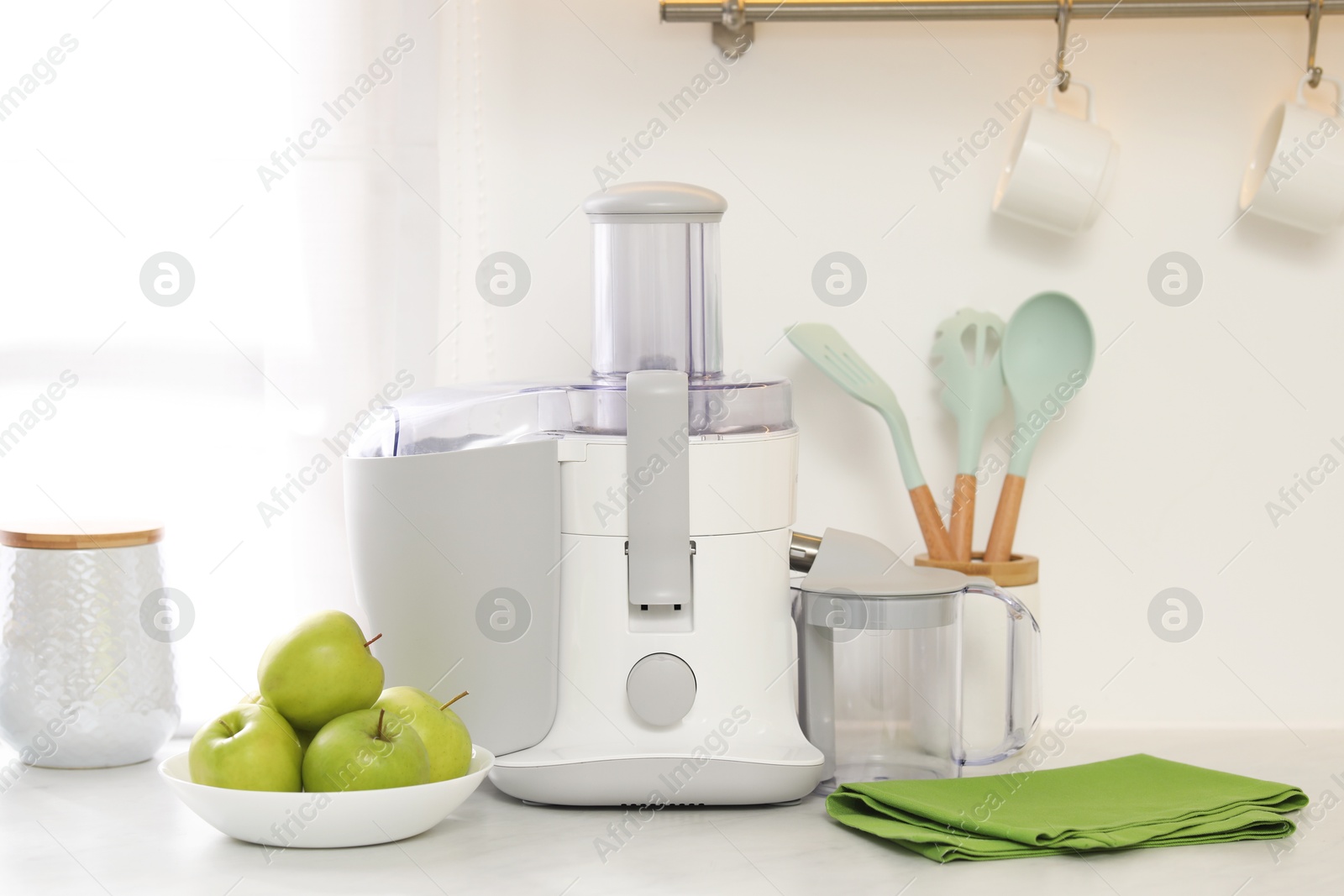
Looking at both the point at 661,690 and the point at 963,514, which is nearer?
the point at 661,690

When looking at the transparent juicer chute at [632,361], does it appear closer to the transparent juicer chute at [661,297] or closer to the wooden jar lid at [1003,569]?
the transparent juicer chute at [661,297]

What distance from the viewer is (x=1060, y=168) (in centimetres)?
114

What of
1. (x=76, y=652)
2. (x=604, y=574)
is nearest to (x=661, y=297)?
(x=604, y=574)

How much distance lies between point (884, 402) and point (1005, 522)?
151 millimetres

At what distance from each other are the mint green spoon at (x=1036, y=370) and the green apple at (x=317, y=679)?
566 mm

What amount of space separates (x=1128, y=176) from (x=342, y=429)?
751 mm

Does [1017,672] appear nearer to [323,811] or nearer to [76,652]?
[323,811]

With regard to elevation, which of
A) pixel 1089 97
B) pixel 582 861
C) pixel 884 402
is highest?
pixel 1089 97

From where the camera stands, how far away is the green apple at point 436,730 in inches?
34.0

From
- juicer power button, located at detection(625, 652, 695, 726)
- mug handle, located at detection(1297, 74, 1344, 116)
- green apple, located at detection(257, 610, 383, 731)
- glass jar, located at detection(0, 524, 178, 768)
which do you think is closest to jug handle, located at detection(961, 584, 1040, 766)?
juicer power button, located at detection(625, 652, 695, 726)

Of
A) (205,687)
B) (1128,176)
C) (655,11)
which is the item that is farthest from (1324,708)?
(205,687)

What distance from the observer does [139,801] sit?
3.17 ft

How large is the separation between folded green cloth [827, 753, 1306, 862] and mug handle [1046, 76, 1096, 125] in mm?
582

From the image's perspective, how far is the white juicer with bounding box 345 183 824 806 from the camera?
907mm
